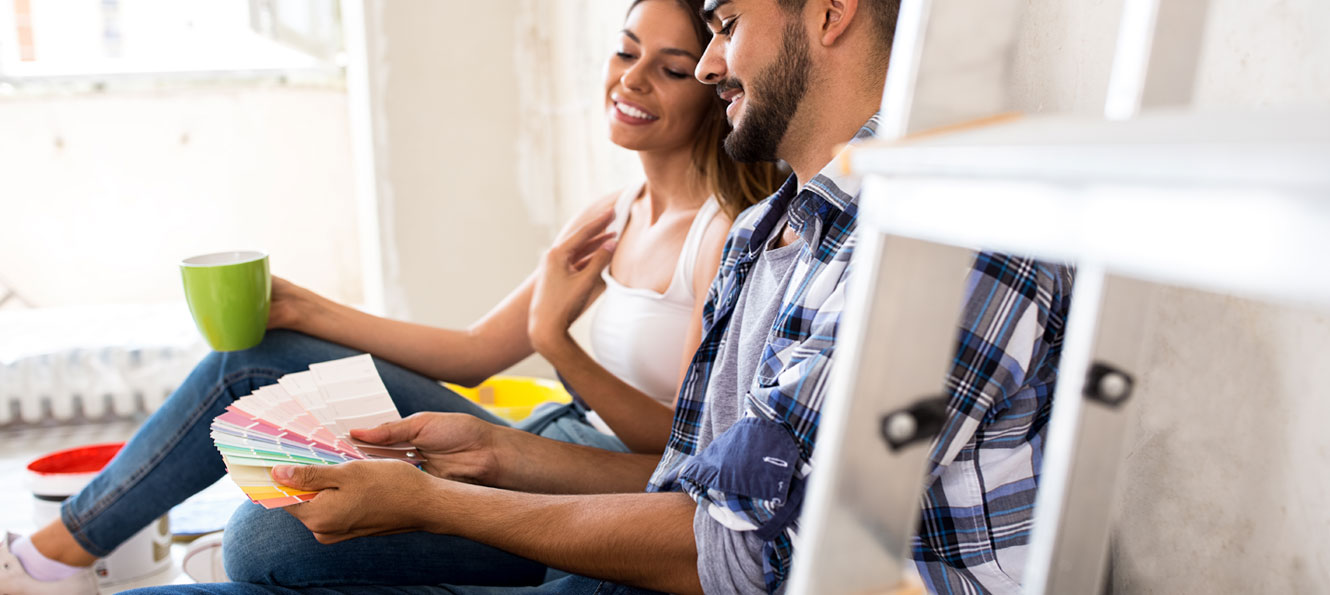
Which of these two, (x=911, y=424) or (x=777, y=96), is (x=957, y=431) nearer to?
(x=911, y=424)

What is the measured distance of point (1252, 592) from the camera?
23.0 inches

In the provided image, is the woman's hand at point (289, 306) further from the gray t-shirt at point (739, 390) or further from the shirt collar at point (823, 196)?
the shirt collar at point (823, 196)

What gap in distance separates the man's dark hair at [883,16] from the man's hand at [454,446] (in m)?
0.67

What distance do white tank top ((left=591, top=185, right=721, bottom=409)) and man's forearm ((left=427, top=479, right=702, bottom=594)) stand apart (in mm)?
468

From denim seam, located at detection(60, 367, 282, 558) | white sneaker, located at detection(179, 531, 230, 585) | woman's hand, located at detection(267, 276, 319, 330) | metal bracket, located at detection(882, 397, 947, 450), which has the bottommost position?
white sneaker, located at detection(179, 531, 230, 585)

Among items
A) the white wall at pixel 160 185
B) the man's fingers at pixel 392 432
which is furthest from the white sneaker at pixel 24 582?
the white wall at pixel 160 185

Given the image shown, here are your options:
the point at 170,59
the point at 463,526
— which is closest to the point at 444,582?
the point at 463,526

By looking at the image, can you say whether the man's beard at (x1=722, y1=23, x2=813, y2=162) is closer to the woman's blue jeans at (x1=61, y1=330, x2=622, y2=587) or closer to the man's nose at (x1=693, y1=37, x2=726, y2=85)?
the man's nose at (x1=693, y1=37, x2=726, y2=85)

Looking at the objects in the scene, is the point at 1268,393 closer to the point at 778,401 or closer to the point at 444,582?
the point at 778,401

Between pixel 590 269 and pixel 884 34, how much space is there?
644 mm

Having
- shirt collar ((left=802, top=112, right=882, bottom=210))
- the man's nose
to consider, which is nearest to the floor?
the man's nose

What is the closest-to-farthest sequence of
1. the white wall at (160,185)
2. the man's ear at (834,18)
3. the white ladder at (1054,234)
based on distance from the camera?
the white ladder at (1054,234), the man's ear at (834,18), the white wall at (160,185)

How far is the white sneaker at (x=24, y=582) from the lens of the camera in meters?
1.32

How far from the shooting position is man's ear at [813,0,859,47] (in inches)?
36.4
